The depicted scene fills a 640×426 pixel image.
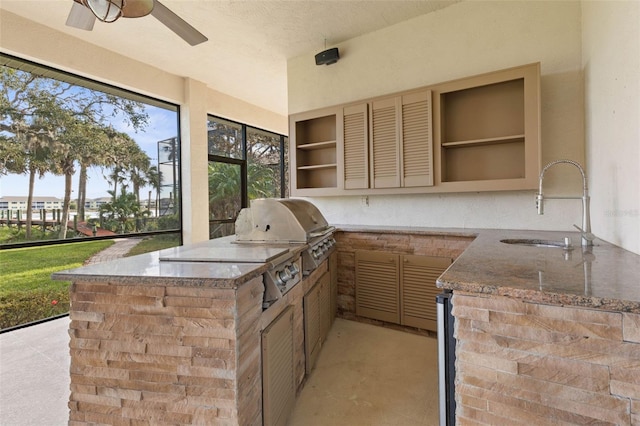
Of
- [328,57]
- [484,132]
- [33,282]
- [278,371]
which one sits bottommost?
[278,371]

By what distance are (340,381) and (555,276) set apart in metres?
1.53

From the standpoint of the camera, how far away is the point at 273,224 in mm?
2174

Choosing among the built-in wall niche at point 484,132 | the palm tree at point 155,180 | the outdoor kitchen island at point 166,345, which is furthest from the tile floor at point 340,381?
the palm tree at point 155,180

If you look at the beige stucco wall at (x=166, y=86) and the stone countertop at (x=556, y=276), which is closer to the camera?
the stone countertop at (x=556, y=276)

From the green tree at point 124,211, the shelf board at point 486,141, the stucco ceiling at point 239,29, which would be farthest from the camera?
the green tree at point 124,211

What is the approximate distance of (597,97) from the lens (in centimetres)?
202

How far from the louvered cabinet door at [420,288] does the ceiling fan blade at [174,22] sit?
244 centimetres

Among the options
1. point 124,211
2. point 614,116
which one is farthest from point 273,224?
point 124,211

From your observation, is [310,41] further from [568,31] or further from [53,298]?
[53,298]

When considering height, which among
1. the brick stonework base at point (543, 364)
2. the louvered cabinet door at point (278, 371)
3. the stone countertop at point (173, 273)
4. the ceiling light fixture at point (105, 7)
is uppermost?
the ceiling light fixture at point (105, 7)

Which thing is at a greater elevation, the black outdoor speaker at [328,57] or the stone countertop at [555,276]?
the black outdoor speaker at [328,57]

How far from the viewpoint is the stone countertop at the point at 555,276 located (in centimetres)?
85

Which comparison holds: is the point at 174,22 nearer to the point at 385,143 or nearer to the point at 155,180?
the point at 385,143

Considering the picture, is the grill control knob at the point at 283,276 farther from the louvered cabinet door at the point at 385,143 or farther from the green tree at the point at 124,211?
the green tree at the point at 124,211
